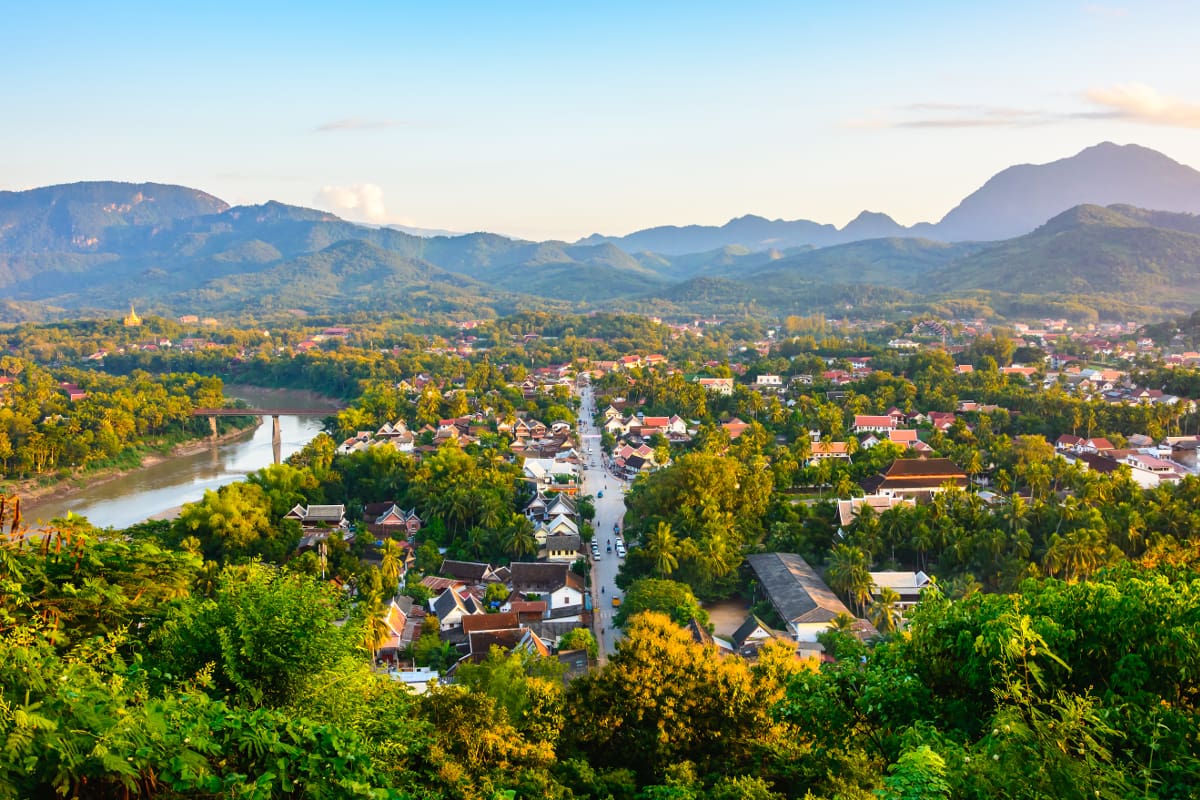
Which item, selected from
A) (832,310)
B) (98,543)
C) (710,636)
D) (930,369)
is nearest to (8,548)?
(98,543)

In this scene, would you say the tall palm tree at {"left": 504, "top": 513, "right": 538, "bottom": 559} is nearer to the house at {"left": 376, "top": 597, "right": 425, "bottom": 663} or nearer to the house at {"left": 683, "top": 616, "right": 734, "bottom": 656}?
Answer: the house at {"left": 376, "top": 597, "right": 425, "bottom": 663}

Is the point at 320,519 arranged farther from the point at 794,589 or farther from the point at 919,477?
the point at 919,477

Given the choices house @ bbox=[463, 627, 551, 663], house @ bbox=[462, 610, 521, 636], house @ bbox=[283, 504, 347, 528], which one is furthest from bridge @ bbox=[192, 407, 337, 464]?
house @ bbox=[463, 627, 551, 663]

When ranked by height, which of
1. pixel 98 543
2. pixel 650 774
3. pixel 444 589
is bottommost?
pixel 444 589

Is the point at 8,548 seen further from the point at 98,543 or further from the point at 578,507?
the point at 578,507

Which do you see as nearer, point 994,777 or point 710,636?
point 994,777

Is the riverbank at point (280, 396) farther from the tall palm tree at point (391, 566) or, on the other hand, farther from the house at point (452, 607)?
the house at point (452, 607)

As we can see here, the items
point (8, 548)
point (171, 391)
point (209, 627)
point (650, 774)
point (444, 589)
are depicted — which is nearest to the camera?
point (209, 627)

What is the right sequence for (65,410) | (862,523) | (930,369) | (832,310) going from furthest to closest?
(832,310) → (930,369) → (65,410) → (862,523)
